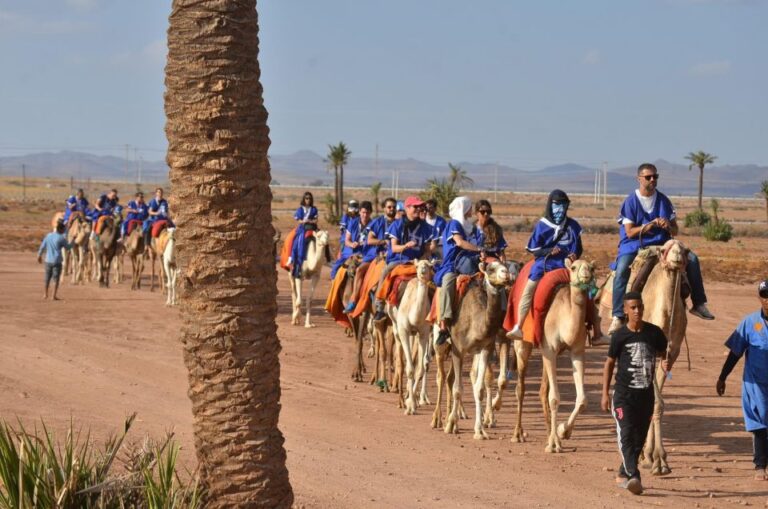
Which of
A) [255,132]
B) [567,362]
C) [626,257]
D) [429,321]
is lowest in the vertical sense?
[567,362]

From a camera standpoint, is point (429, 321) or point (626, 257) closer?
point (626, 257)

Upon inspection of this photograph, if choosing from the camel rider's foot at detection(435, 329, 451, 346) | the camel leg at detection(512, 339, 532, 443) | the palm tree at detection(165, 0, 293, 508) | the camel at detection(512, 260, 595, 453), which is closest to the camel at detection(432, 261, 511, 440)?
the camel rider's foot at detection(435, 329, 451, 346)

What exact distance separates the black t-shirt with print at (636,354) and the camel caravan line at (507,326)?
145 centimetres

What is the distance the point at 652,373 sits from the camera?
11.4 m

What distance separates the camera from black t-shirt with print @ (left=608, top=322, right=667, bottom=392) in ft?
37.1

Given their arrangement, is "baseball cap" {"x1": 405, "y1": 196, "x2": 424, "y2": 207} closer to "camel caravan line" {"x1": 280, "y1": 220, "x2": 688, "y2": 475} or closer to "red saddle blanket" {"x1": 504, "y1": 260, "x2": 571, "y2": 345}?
"camel caravan line" {"x1": 280, "y1": 220, "x2": 688, "y2": 475}

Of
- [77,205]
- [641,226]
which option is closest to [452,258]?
[641,226]

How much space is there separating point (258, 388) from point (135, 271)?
25.2 meters

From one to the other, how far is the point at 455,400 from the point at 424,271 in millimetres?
1912

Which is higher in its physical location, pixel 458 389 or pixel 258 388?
pixel 258 388

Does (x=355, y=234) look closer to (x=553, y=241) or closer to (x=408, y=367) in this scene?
(x=408, y=367)

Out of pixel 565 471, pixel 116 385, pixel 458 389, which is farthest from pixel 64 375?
pixel 565 471

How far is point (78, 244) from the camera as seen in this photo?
3459 centimetres

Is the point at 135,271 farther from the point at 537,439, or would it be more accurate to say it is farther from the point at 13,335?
the point at 537,439
